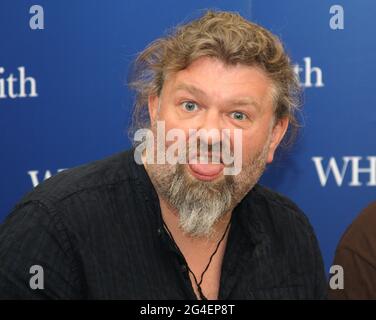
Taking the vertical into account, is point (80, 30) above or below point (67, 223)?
above

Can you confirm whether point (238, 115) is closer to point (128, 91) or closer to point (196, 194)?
point (196, 194)

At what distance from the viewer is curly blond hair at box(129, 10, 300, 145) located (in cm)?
147

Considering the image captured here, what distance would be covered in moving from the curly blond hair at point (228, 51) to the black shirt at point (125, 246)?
0.77 feet

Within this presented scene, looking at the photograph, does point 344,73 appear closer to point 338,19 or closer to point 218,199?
point 338,19

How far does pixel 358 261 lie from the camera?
5.53ft

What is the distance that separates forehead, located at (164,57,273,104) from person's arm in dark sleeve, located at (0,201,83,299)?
1.33ft

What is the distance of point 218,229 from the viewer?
5.27ft

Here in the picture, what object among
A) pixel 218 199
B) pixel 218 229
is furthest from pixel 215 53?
pixel 218 229

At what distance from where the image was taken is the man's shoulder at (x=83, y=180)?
1.41 meters

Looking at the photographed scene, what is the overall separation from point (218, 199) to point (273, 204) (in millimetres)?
243

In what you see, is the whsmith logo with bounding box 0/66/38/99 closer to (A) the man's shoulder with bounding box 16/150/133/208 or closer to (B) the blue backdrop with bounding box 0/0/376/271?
(B) the blue backdrop with bounding box 0/0/376/271

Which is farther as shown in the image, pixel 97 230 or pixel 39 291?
pixel 97 230

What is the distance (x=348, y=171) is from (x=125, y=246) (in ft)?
3.52

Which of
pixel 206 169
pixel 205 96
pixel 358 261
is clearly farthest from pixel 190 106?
pixel 358 261
